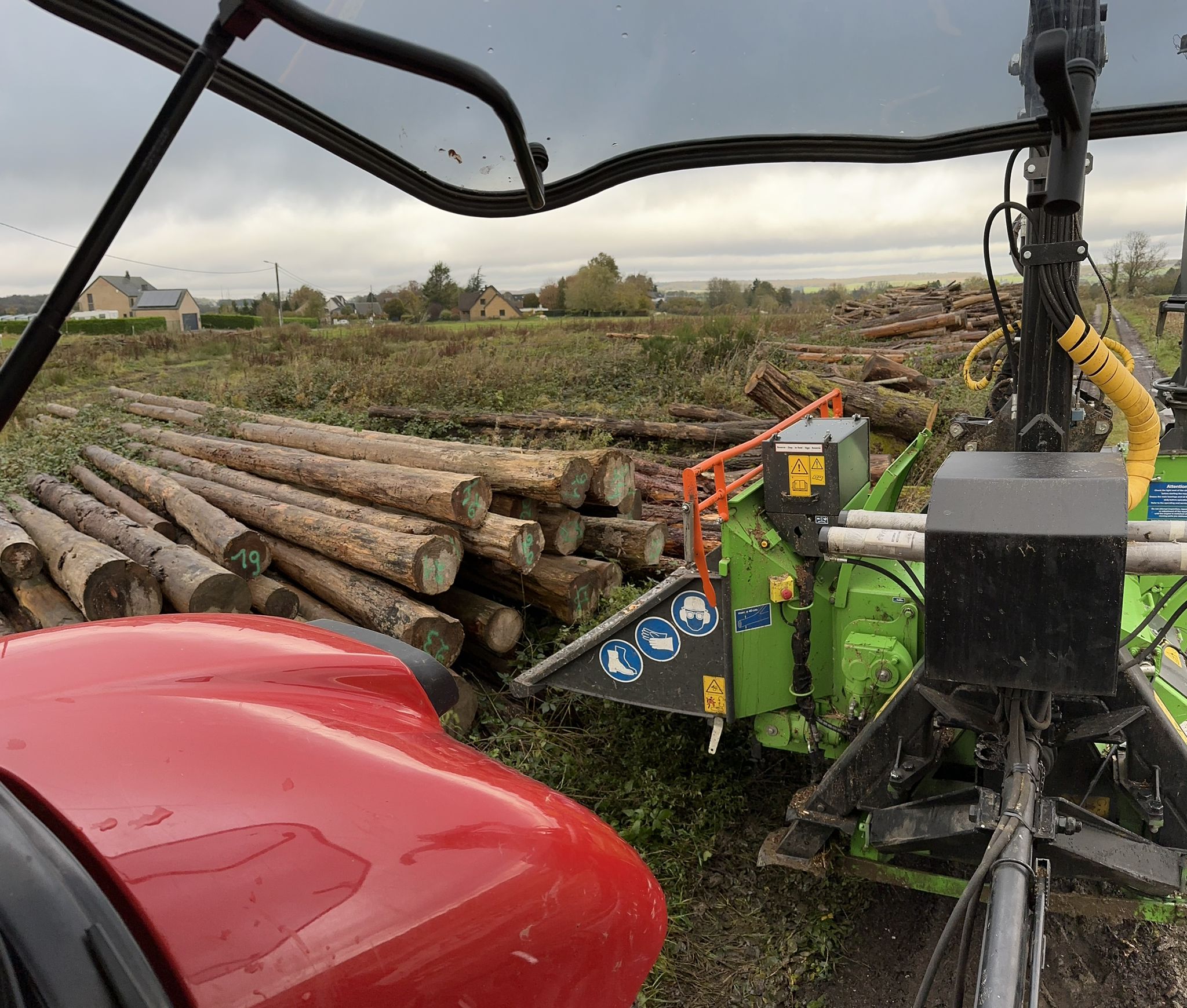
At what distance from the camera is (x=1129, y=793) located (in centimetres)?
293

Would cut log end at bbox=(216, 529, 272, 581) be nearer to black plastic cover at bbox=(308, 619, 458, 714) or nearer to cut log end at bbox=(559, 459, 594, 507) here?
cut log end at bbox=(559, 459, 594, 507)

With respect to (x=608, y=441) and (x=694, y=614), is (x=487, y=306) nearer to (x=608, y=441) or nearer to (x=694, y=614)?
(x=694, y=614)

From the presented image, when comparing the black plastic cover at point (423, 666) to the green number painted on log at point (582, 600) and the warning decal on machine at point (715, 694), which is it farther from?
the green number painted on log at point (582, 600)

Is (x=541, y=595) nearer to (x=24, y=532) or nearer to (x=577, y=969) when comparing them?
(x=24, y=532)

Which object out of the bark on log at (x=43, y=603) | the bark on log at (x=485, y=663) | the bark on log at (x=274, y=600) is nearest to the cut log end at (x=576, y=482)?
the bark on log at (x=485, y=663)

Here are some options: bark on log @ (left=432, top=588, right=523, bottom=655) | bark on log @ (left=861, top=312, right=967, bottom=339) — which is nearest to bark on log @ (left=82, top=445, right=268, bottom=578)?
bark on log @ (left=432, top=588, right=523, bottom=655)

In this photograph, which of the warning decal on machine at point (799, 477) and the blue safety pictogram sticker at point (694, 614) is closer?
the warning decal on machine at point (799, 477)

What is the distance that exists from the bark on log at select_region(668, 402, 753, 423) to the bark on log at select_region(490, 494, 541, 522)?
15.9 ft

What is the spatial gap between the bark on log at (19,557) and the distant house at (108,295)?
492 centimetres

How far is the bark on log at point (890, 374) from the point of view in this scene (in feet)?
42.5

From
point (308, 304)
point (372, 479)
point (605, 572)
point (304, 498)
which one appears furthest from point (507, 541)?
point (308, 304)

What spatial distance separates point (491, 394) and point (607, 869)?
12421 mm

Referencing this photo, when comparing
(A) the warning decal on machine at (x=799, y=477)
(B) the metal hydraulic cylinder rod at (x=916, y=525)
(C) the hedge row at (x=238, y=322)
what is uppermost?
(C) the hedge row at (x=238, y=322)

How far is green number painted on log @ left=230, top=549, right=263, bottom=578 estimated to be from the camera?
17.6ft
